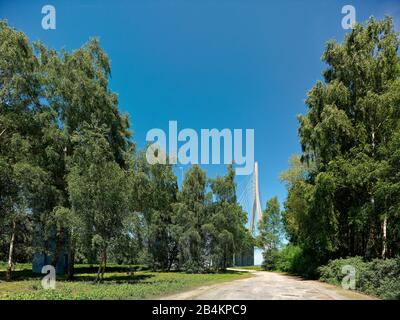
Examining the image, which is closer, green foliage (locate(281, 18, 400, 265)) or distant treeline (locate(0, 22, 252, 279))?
distant treeline (locate(0, 22, 252, 279))

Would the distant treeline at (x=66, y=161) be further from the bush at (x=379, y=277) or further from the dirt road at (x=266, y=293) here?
the bush at (x=379, y=277)

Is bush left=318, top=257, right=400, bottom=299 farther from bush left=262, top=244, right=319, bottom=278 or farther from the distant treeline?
the distant treeline

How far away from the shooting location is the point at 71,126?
893 inches

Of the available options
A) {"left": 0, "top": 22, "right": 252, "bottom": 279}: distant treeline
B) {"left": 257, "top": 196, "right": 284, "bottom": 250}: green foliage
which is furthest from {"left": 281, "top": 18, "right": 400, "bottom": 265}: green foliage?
{"left": 257, "top": 196, "right": 284, "bottom": 250}: green foliage

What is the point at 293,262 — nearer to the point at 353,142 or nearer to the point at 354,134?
the point at 353,142

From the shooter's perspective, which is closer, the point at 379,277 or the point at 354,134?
the point at 379,277

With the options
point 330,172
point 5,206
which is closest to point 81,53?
point 5,206

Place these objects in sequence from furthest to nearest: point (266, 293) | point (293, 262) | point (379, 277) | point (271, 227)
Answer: point (271, 227) < point (293, 262) < point (379, 277) < point (266, 293)

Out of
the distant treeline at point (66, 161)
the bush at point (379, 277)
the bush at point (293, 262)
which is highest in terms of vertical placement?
the distant treeline at point (66, 161)

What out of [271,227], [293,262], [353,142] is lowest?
[293,262]

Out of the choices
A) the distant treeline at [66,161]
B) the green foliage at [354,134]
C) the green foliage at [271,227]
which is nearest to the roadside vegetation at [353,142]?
the green foliage at [354,134]

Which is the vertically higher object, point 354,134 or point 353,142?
point 354,134

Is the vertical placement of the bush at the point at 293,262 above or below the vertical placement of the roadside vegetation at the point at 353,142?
below

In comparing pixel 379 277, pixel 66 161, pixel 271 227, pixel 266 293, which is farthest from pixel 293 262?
pixel 66 161
